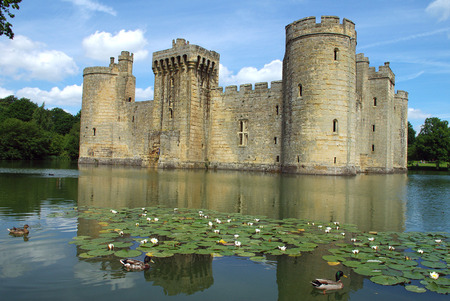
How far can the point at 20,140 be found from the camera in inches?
1946

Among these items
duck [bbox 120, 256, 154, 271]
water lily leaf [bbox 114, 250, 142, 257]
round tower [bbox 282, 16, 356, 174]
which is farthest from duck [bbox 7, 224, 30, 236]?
round tower [bbox 282, 16, 356, 174]

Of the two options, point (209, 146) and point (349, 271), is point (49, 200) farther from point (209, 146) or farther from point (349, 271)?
point (209, 146)

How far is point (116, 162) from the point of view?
36.0 metres

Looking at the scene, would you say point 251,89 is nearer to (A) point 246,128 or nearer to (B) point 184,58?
(A) point 246,128

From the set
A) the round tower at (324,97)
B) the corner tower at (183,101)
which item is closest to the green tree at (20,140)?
the corner tower at (183,101)

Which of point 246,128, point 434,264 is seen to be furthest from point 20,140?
point 434,264

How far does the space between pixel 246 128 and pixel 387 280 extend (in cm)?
2588

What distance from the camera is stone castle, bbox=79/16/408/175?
2280 cm

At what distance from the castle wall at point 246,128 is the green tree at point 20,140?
30888mm

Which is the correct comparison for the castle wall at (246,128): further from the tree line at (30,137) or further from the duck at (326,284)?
the tree line at (30,137)

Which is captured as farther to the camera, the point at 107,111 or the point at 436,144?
the point at 436,144

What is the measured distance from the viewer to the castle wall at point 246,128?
27.9 metres

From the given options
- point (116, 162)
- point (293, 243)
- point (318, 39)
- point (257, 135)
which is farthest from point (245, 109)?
point (293, 243)

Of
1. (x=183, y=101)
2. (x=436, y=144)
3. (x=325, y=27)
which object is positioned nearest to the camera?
(x=325, y=27)
